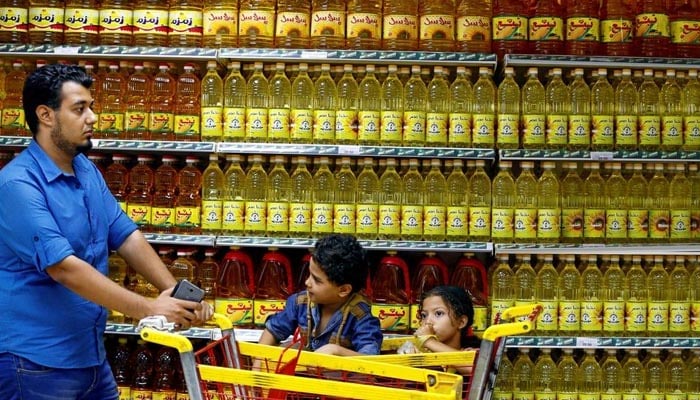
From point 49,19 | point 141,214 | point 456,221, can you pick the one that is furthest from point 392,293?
point 49,19

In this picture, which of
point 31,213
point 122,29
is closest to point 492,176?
point 122,29

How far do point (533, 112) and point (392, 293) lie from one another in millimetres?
1252

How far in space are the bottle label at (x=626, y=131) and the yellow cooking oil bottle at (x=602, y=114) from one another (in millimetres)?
29

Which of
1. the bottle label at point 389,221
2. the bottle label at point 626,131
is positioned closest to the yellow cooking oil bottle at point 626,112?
the bottle label at point 626,131

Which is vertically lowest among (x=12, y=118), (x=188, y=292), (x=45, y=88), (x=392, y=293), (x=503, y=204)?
(x=392, y=293)

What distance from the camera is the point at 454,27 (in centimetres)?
460

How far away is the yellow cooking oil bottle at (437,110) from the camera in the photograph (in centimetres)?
445

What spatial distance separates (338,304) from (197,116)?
180 cm

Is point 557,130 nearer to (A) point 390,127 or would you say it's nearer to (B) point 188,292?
(A) point 390,127

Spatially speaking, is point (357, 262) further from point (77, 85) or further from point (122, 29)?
point (122, 29)

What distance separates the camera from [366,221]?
4.43m

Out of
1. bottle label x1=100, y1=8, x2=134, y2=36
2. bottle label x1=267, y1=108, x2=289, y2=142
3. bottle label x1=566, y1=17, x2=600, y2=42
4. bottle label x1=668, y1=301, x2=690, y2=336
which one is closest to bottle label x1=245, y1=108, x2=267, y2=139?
bottle label x1=267, y1=108, x2=289, y2=142

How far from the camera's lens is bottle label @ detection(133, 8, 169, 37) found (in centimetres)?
458

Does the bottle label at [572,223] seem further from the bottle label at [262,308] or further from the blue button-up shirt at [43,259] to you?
the blue button-up shirt at [43,259]
